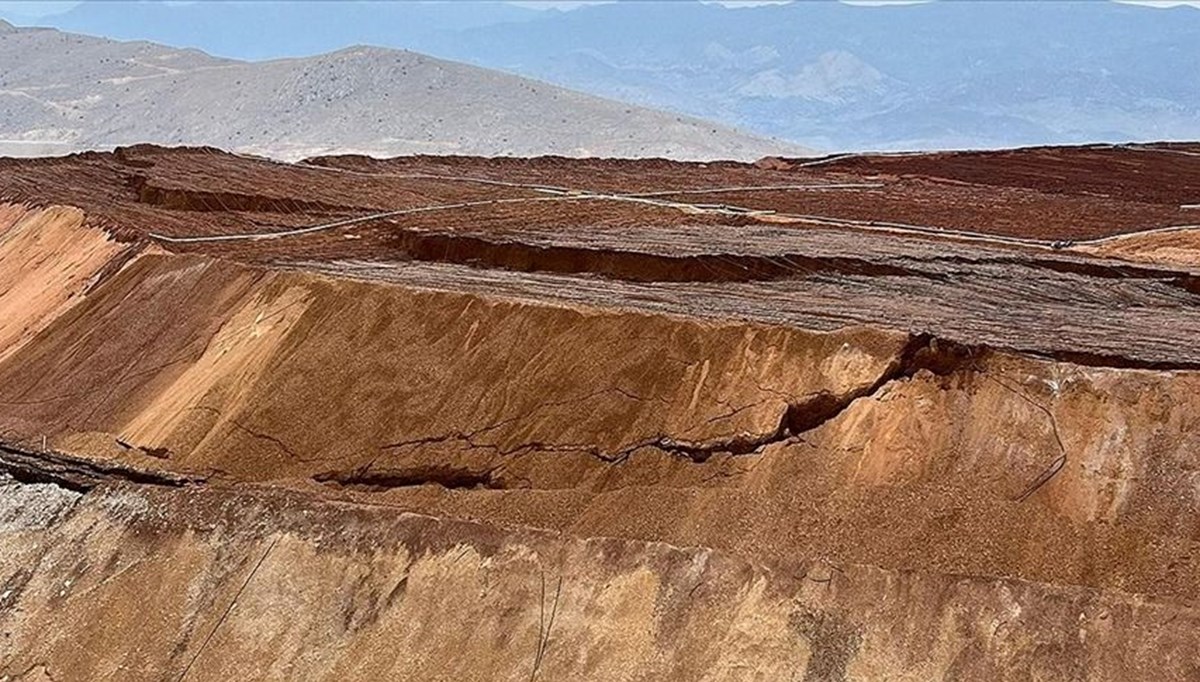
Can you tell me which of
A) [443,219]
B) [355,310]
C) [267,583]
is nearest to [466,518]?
[267,583]

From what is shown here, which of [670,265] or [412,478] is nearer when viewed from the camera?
[412,478]

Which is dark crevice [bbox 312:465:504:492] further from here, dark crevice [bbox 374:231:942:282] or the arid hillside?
dark crevice [bbox 374:231:942:282]

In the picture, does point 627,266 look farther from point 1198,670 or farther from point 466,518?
point 1198,670

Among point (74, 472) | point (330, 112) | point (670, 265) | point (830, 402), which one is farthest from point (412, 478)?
point (330, 112)

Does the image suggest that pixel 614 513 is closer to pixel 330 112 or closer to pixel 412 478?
pixel 412 478

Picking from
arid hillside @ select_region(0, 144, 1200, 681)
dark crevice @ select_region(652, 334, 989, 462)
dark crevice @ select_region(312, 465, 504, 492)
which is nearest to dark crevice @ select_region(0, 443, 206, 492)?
arid hillside @ select_region(0, 144, 1200, 681)

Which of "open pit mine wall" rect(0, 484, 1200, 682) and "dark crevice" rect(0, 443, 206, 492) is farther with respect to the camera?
"dark crevice" rect(0, 443, 206, 492)
